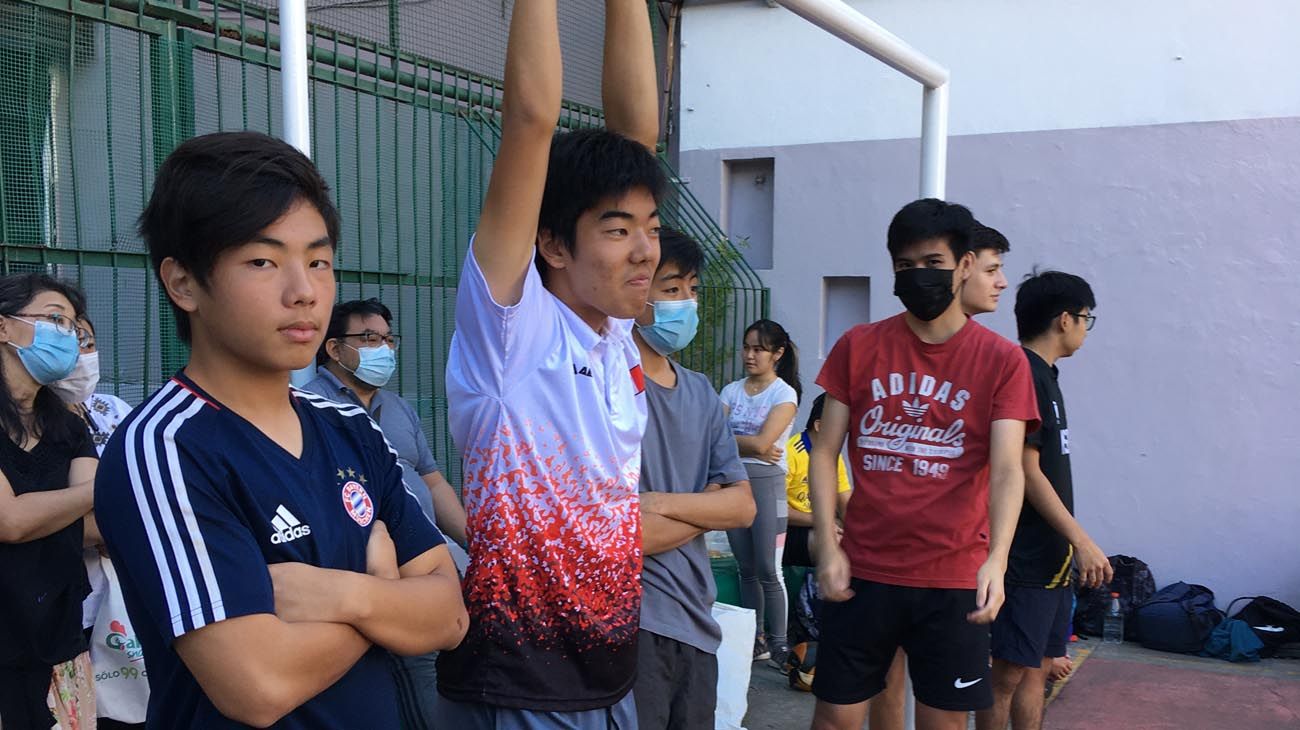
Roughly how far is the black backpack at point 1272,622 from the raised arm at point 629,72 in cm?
635

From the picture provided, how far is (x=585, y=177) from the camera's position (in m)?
2.08

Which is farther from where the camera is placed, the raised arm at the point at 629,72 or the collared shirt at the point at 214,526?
the raised arm at the point at 629,72

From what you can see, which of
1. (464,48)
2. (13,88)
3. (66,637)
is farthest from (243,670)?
(464,48)

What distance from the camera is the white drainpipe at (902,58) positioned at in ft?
10.3

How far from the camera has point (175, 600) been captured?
1.40m

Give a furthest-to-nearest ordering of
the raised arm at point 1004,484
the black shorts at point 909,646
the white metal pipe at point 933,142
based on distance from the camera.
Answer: the white metal pipe at point 933,142 < the black shorts at point 909,646 < the raised arm at point 1004,484

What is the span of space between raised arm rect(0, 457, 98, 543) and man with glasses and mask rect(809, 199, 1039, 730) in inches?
82.9

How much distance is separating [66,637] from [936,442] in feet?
8.44

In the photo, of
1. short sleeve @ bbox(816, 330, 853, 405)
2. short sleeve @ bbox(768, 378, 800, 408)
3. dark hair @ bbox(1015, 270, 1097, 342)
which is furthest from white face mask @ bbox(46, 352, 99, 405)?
short sleeve @ bbox(768, 378, 800, 408)

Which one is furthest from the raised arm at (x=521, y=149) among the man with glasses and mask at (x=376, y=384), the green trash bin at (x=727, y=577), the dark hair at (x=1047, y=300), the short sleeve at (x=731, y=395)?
the short sleeve at (x=731, y=395)

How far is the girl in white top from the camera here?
19.6 feet

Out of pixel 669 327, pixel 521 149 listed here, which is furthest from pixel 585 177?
pixel 669 327

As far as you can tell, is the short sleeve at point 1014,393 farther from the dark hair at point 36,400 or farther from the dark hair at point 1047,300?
the dark hair at point 36,400

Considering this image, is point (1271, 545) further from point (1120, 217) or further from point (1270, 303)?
point (1120, 217)
